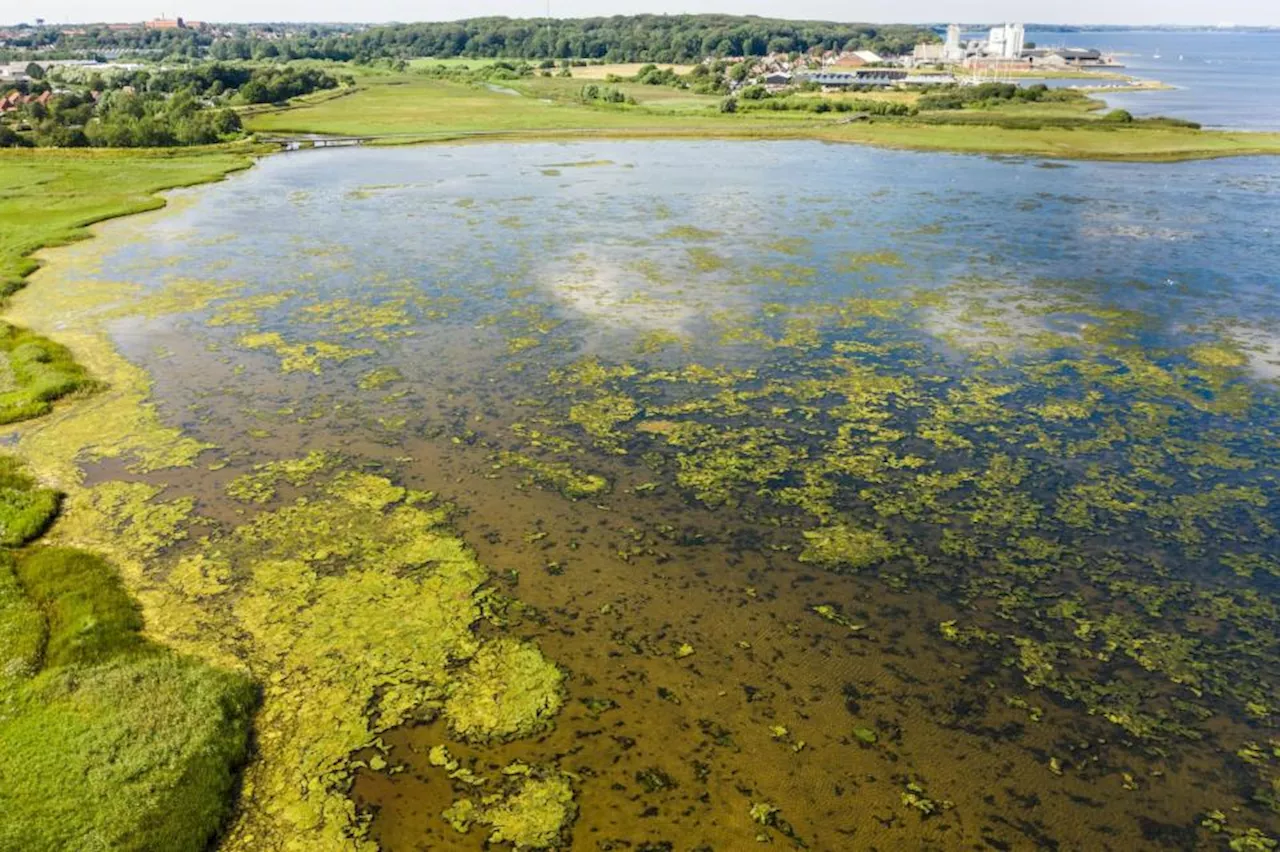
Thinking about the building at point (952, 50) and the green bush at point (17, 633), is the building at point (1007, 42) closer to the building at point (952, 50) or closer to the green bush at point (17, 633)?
the building at point (952, 50)

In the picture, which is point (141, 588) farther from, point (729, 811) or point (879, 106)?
point (879, 106)

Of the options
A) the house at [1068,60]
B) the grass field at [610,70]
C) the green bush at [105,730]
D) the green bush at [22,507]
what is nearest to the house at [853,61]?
the grass field at [610,70]

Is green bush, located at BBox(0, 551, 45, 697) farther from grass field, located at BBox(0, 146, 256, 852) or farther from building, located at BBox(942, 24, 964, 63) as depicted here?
building, located at BBox(942, 24, 964, 63)

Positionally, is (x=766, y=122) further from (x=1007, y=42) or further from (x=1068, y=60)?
(x=1068, y=60)

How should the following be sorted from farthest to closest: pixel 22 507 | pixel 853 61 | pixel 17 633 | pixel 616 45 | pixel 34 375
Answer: pixel 616 45 < pixel 853 61 < pixel 34 375 < pixel 22 507 < pixel 17 633

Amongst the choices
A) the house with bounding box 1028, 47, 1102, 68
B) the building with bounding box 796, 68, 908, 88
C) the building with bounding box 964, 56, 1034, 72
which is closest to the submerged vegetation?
the building with bounding box 796, 68, 908, 88

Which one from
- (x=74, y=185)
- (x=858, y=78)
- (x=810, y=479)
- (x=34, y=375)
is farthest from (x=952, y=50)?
(x=34, y=375)
